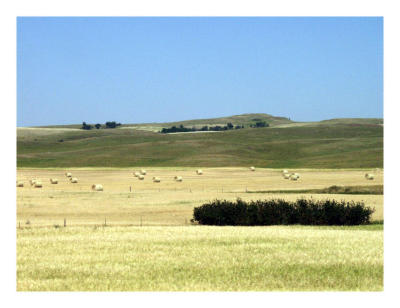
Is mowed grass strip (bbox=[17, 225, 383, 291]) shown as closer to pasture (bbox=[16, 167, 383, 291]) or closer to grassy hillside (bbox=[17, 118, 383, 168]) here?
pasture (bbox=[16, 167, 383, 291])

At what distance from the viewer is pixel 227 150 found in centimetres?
13300

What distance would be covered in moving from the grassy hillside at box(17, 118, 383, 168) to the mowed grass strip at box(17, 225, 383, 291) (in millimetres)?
82825

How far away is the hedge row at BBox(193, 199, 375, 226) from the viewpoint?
92.8 ft

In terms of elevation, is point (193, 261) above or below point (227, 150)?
below

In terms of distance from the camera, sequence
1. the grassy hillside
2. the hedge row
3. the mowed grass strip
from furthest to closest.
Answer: the grassy hillside, the hedge row, the mowed grass strip

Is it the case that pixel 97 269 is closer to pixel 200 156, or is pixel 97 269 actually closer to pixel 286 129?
pixel 200 156

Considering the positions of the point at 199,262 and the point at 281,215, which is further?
the point at 281,215

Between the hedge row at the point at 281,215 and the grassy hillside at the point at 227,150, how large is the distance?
70.4 metres

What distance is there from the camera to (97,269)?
40.2ft

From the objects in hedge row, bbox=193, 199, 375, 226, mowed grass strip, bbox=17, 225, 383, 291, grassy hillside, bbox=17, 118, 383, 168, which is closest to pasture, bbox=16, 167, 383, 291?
mowed grass strip, bbox=17, 225, 383, 291

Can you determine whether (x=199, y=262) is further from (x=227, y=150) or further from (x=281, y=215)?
(x=227, y=150)

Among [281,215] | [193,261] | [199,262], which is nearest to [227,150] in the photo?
[281,215]

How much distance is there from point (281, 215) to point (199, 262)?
15954 mm
